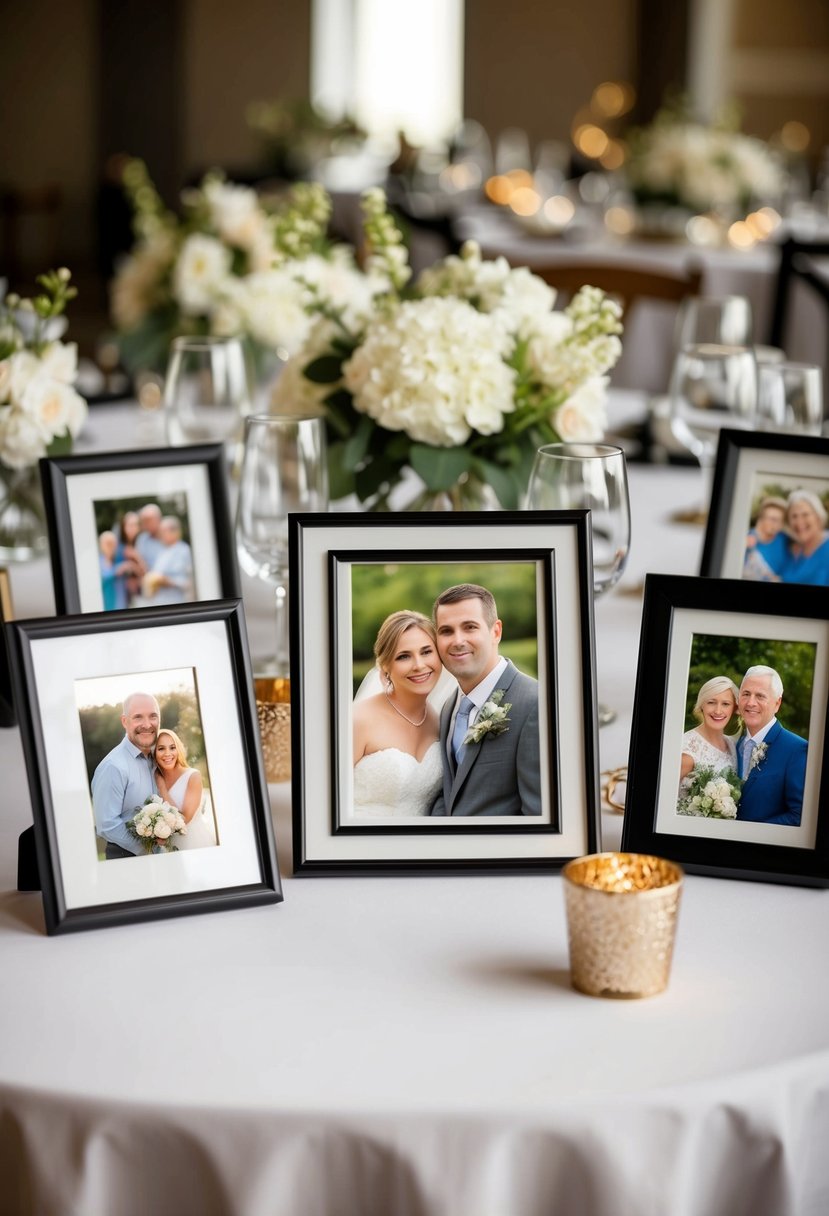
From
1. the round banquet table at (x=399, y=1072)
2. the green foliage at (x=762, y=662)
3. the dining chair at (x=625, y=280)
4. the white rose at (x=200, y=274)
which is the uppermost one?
the white rose at (x=200, y=274)

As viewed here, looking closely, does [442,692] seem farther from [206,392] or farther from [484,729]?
[206,392]

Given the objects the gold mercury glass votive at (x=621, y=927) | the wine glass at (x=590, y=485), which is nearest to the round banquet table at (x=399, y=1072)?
the gold mercury glass votive at (x=621, y=927)

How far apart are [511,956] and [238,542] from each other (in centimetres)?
58

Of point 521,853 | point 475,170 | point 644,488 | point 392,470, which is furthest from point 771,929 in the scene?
point 475,170

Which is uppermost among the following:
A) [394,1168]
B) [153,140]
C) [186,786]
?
[153,140]

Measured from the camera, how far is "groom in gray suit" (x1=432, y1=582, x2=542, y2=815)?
1.08 meters

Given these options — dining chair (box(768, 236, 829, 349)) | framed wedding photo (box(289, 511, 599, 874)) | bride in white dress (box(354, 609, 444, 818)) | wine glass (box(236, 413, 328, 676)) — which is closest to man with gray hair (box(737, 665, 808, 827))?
framed wedding photo (box(289, 511, 599, 874))

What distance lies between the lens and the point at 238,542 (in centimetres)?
143

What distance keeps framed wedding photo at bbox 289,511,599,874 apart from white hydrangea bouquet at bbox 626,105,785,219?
15.7ft

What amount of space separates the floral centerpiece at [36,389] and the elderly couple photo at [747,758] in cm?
87

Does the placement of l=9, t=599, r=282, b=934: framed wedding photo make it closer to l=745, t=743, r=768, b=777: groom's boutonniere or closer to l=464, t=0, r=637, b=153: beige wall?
l=745, t=743, r=768, b=777: groom's boutonniere

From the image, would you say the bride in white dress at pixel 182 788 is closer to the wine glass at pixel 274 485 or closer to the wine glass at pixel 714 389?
the wine glass at pixel 274 485

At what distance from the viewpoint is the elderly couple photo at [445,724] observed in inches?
42.6

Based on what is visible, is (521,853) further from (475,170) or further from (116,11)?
(116,11)
